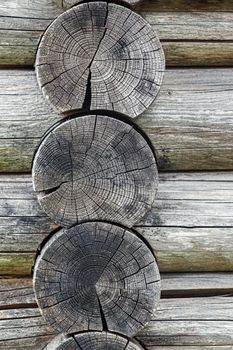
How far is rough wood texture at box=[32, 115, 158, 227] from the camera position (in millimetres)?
1668

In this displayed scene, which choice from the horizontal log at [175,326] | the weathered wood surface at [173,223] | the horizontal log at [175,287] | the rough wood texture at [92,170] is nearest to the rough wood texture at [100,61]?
the rough wood texture at [92,170]

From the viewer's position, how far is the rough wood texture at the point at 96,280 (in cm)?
171

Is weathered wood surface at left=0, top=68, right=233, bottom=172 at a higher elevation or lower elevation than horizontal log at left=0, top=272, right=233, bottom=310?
higher

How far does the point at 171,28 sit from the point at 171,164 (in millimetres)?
430

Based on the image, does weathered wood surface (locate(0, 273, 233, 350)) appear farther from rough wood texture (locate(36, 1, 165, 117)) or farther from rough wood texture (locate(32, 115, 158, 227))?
rough wood texture (locate(36, 1, 165, 117))

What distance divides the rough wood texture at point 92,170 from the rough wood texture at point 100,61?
0.07 metres

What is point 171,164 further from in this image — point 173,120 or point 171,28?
point 171,28

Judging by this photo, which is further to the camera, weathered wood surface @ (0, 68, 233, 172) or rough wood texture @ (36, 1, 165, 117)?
weathered wood surface @ (0, 68, 233, 172)

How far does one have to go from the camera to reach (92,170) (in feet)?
5.50

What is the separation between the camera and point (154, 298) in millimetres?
1759

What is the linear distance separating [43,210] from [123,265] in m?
0.30

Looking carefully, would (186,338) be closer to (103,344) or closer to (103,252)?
(103,344)

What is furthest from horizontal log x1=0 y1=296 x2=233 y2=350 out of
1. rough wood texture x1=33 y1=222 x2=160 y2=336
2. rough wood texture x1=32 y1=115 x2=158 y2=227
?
rough wood texture x1=32 y1=115 x2=158 y2=227

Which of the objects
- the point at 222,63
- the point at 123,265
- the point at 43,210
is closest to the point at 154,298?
the point at 123,265
